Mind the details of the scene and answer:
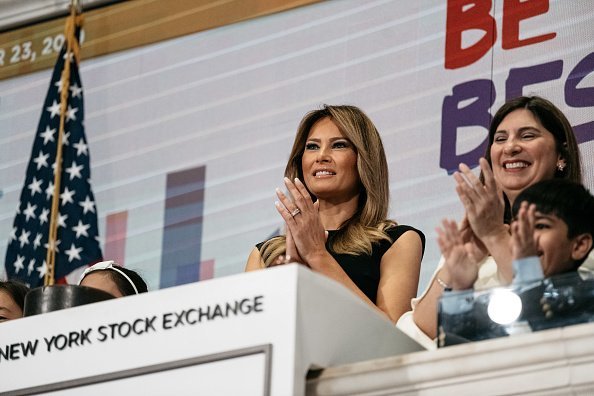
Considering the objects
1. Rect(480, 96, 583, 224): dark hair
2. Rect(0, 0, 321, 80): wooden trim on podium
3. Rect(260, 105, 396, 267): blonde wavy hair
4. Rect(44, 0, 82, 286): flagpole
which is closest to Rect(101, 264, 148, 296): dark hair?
Rect(260, 105, 396, 267): blonde wavy hair

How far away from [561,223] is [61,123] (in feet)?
12.9

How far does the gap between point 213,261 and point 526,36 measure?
1558 mm

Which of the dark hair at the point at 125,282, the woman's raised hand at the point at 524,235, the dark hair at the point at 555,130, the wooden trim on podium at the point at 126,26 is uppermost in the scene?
the wooden trim on podium at the point at 126,26

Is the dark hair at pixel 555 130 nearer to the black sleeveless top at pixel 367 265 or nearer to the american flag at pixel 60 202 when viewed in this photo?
the black sleeveless top at pixel 367 265

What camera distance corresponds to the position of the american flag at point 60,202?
592 centimetres

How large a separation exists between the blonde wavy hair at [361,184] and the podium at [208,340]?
35.8 inches

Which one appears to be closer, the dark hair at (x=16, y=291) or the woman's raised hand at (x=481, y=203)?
A: the woman's raised hand at (x=481, y=203)

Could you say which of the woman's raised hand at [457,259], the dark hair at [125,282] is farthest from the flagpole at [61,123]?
the woman's raised hand at [457,259]

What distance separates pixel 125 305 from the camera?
2482mm

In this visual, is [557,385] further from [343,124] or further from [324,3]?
[324,3]

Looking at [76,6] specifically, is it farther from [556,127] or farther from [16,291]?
[556,127]

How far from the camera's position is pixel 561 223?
256 cm

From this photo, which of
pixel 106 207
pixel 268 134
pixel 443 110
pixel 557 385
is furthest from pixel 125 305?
pixel 106 207

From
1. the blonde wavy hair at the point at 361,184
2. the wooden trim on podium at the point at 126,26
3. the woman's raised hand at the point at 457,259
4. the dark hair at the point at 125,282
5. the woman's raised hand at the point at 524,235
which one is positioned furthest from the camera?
the wooden trim on podium at the point at 126,26
